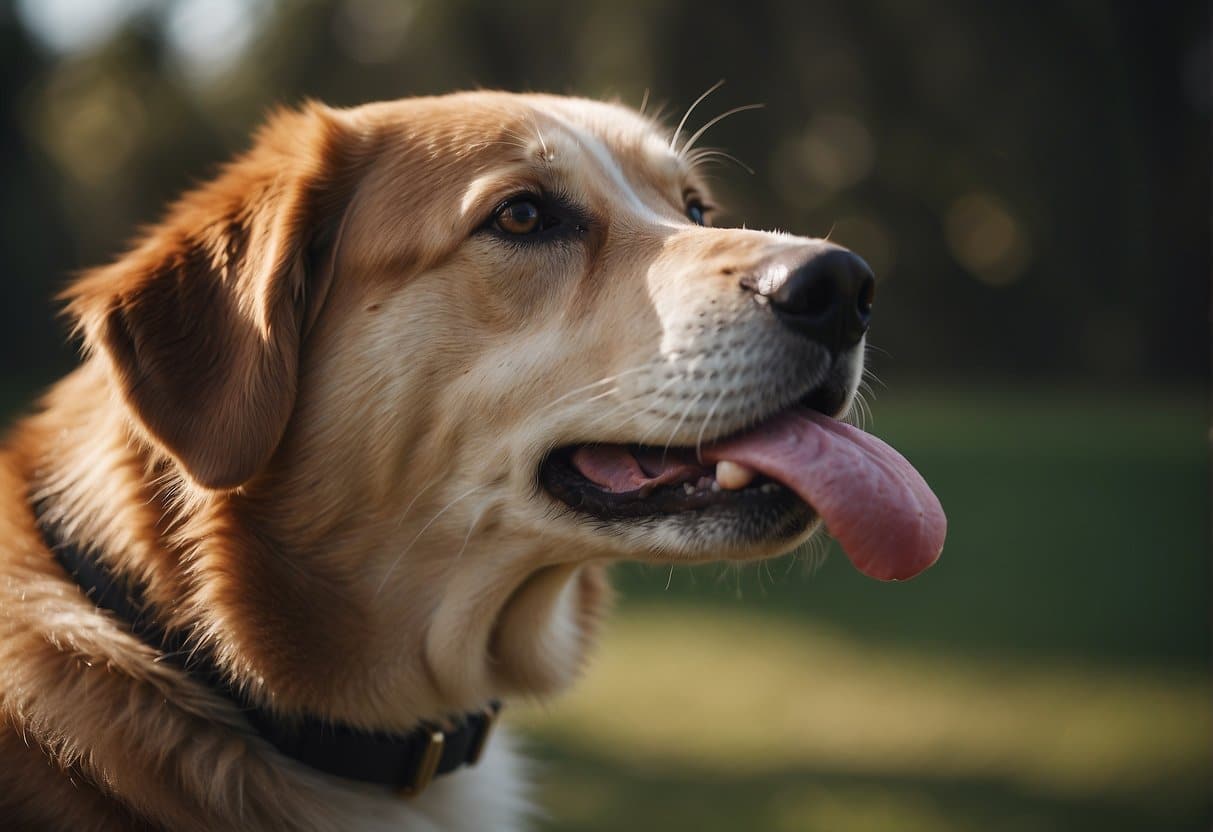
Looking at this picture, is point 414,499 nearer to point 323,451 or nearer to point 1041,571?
point 323,451

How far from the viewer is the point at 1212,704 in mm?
5898

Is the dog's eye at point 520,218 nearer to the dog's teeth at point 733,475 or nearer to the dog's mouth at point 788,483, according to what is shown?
the dog's mouth at point 788,483

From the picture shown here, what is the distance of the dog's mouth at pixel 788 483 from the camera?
7.91ft

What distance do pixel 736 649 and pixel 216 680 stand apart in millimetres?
4744

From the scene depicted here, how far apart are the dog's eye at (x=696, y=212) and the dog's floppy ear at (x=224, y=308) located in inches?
46.9

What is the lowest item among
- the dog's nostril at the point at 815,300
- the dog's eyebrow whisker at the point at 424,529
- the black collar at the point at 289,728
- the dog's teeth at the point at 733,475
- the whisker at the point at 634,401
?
the black collar at the point at 289,728

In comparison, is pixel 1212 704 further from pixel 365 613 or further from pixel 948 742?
pixel 365 613

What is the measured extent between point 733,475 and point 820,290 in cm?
47

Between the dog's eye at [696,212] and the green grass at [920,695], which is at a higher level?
the dog's eye at [696,212]

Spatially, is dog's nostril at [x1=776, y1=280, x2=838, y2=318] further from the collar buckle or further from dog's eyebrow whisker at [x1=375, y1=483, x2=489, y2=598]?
the collar buckle

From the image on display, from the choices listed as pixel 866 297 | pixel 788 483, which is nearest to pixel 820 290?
pixel 866 297

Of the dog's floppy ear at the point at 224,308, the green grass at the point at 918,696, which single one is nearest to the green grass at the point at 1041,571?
the green grass at the point at 918,696

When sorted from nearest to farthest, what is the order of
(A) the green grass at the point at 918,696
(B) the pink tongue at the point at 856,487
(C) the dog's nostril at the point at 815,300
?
(B) the pink tongue at the point at 856,487 < (C) the dog's nostril at the point at 815,300 < (A) the green grass at the point at 918,696

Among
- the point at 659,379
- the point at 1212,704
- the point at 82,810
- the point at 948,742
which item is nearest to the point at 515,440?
the point at 659,379
